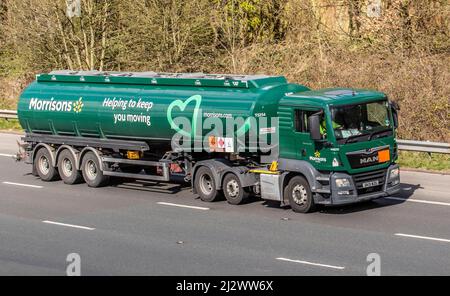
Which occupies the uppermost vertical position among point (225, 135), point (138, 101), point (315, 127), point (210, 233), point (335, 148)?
point (138, 101)

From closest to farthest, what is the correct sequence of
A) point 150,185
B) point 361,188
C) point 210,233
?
point 210,233 < point 361,188 < point 150,185

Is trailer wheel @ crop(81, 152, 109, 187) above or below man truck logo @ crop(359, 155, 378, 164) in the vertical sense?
below

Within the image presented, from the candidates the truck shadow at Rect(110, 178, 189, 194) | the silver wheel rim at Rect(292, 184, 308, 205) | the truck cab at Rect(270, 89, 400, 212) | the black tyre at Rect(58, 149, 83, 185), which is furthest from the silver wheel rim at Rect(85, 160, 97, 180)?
the silver wheel rim at Rect(292, 184, 308, 205)

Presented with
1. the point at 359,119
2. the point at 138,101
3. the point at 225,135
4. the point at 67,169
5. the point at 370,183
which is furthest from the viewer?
the point at 67,169

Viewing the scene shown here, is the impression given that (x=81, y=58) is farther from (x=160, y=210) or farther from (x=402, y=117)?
(x=160, y=210)

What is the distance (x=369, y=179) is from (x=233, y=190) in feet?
9.78

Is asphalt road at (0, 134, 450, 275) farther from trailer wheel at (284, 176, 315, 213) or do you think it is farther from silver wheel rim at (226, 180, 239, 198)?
silver wheel rim at (226, 180, 239, 198)

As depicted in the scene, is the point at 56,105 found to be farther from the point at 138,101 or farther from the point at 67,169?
the point at 138,101

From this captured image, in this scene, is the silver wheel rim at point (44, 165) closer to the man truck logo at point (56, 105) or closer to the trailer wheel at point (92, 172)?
the man truck logo at point (56, 105)

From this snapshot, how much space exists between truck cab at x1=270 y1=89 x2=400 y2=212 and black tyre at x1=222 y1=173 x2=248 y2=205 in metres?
0.58

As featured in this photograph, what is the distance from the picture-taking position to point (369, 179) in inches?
725

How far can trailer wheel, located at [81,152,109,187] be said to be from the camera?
2231cm

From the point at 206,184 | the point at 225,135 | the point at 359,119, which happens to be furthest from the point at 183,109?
the point at 359,119
